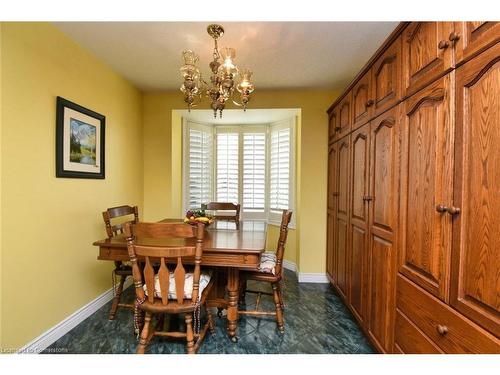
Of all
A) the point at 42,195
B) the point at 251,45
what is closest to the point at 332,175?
the point at 251,45

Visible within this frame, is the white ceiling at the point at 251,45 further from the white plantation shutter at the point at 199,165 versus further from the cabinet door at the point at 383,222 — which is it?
the white plantation shutter at the point at 199,165

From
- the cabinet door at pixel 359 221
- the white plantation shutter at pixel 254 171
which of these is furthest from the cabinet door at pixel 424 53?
the white plantation shutter at pixel 254 171

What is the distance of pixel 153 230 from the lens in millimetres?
1472

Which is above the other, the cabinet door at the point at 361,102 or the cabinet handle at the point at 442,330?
the cabinet door at the point at 361,102

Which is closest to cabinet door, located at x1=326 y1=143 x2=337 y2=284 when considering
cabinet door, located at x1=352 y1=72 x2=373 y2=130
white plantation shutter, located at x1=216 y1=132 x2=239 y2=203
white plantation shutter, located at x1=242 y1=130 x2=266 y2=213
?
cabinet door, located at x1=352 y1=72 x2=373 y2=130

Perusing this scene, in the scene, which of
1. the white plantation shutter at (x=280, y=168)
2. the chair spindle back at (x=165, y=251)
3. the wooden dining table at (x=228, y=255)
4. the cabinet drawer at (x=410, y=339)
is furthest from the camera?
the white plantation shutter at (x=280, y=168)

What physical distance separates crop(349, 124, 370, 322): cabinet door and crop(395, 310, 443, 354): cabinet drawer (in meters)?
0.47

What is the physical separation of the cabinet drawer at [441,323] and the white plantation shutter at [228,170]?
2.90 m

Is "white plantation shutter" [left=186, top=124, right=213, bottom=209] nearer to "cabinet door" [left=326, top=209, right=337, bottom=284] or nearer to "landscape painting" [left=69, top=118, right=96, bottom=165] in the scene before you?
"landscape painting" [left=69, top=118, right=96, bottom=165]

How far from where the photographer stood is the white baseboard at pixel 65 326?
67.8 inches

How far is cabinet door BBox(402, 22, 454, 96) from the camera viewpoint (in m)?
1.07
